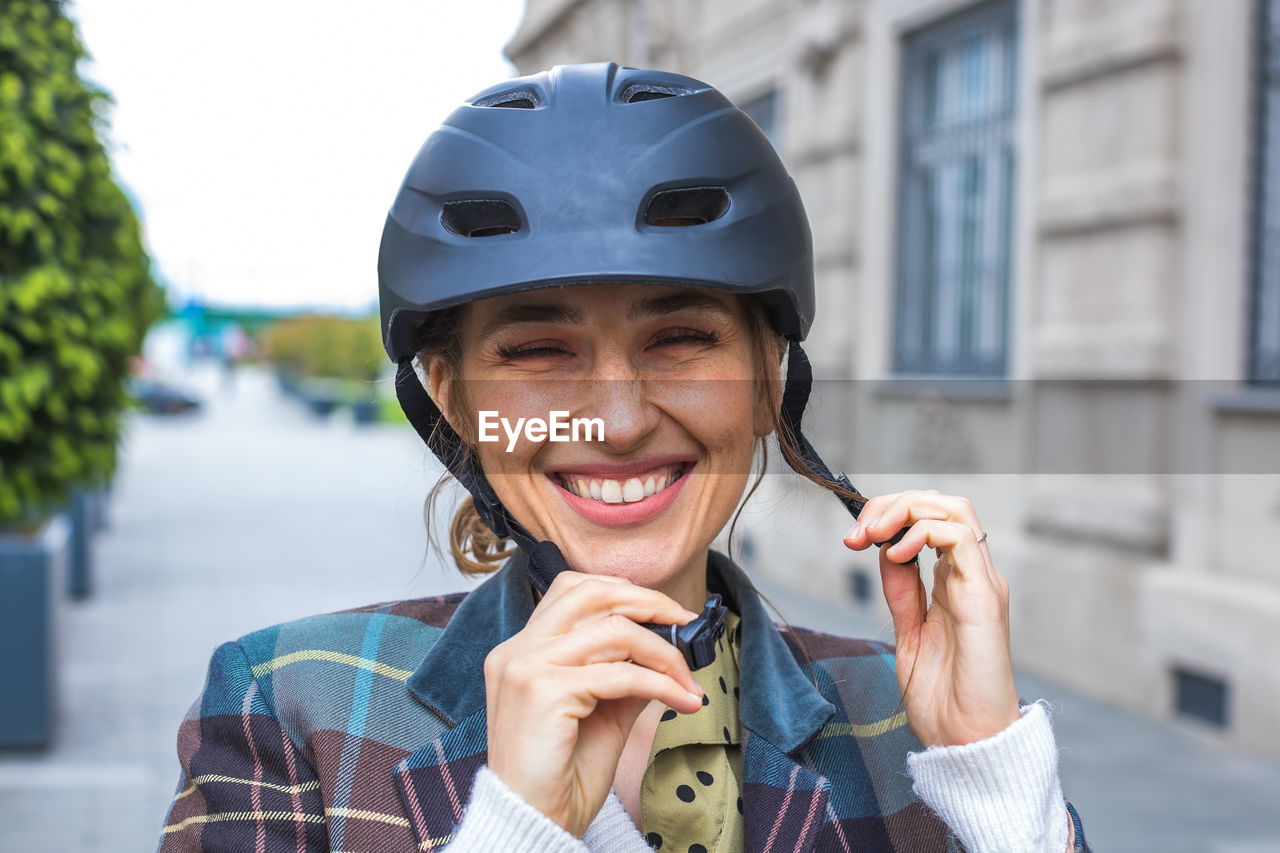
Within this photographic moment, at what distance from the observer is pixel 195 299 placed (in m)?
53.8

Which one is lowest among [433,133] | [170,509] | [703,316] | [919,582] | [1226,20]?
[170,509]

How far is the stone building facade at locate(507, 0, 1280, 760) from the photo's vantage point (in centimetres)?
586

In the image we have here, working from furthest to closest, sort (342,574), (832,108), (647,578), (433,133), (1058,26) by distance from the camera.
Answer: (342,574) < (832,108) < (1058,26) < (433,133) < (647,578)

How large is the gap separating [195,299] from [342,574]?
47.0 meters

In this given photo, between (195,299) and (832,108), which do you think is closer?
(832,108)

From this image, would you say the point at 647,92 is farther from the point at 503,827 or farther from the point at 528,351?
the point at 503,827

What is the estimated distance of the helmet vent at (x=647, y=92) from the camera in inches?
67.4

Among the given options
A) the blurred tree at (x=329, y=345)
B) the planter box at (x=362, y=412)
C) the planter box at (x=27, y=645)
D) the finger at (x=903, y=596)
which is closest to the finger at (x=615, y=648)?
the finger at (x=903, y=596)

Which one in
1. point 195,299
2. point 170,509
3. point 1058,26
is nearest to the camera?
point 1058,26

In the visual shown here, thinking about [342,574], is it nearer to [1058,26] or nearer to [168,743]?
[168,743]

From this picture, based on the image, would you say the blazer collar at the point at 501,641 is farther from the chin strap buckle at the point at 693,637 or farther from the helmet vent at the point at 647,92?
the helmet vent at the point at 647,92

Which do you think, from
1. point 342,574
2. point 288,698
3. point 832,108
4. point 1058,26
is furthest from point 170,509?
point 288,698

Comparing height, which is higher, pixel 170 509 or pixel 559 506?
pixel 559 506

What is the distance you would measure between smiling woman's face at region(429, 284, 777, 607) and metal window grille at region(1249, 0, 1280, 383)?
505 cm
